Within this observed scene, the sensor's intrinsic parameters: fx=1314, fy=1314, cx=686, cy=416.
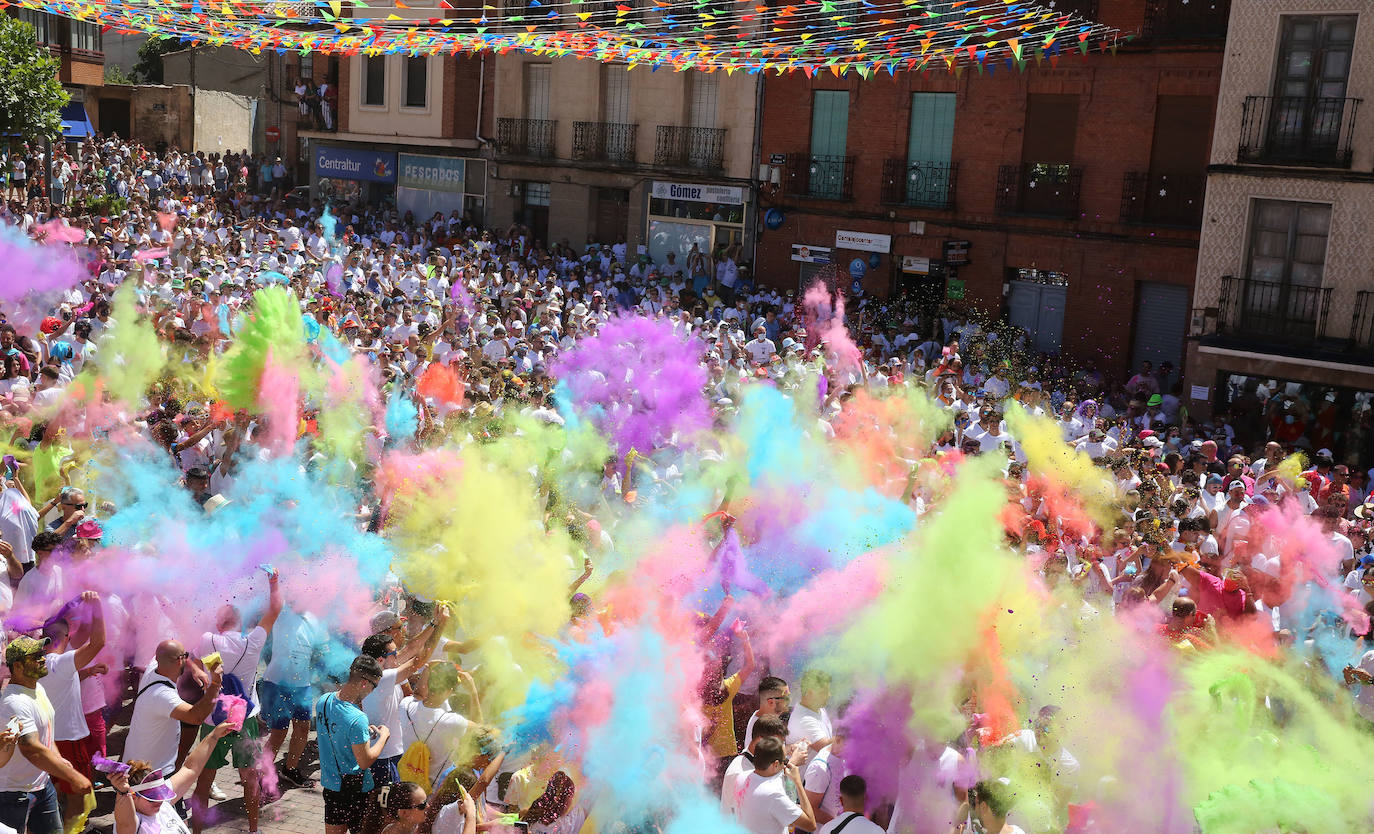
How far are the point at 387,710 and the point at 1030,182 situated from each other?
56.3 feet

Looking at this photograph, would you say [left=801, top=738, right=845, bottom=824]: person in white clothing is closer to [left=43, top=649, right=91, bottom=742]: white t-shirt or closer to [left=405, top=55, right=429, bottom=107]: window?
[left=43, top=649, right=91, bottom=742]: white t-shirt

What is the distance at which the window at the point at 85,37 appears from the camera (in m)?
35.8

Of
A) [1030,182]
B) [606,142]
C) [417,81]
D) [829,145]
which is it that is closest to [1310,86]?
[1030,182]

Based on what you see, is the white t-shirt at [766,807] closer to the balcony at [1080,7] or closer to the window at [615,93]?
the balcony at [1080,7]

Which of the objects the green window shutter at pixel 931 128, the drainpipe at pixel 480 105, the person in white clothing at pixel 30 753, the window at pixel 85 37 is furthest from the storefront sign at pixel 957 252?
the window at pixel 85 37

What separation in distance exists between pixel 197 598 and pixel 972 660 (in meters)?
3.97

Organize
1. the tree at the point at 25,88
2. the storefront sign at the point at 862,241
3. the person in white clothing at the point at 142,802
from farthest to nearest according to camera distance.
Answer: the storefront sign at the point at 862,241 → the tree at the point at 25,88 → the person in white clothing at the point at 142,802

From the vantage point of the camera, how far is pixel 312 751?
7.42 metres

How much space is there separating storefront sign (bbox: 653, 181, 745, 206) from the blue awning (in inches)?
541

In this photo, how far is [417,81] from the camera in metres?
29.1

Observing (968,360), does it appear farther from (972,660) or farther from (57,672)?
(57,672)

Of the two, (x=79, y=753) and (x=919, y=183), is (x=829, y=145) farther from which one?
(x=79, y=753)

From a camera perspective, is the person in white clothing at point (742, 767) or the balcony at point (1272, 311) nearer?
Answer: the person in white clothing at point (742, 767)

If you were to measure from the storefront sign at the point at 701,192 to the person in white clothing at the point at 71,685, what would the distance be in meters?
19.0
